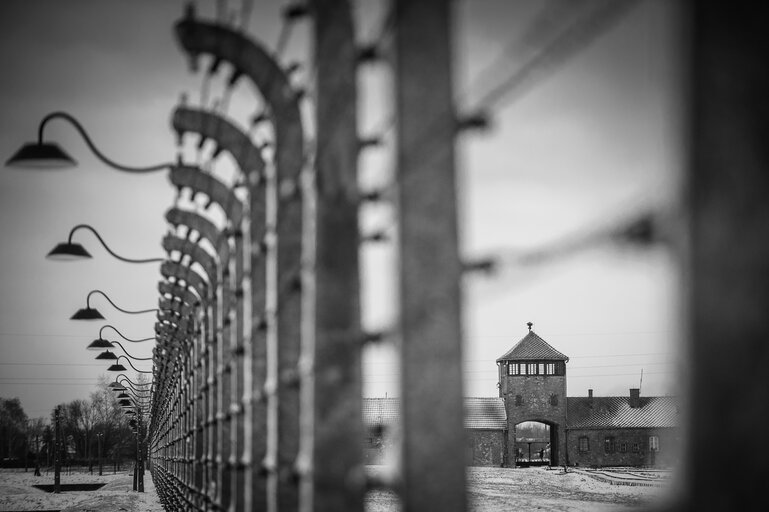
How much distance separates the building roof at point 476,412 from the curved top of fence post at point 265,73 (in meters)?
60.8

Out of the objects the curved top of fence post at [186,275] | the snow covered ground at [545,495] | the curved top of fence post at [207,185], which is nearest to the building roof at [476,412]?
the snow covered ground at [545,495]

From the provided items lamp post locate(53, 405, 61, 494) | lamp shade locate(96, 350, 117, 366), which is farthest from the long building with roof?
lamp shade locate(96, 350, 117, 366)

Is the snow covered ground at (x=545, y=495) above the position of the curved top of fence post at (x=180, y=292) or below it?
below

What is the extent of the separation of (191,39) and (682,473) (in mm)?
3461

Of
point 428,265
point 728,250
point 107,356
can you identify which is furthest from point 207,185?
point 107,356

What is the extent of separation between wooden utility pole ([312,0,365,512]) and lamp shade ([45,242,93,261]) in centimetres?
879

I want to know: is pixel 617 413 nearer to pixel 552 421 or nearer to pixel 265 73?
pixel 552 421

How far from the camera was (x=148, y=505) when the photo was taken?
26.7 metres

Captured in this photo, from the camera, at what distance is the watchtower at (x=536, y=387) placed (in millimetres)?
67250

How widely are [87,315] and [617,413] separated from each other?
60.9 meters

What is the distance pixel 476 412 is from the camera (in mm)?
69625

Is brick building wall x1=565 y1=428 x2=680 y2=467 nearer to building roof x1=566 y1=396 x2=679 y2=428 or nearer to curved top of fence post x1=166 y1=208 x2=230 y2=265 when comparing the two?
building roof x1=566 y1=396 x2=679 y2=428

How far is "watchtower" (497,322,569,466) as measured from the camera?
67250 mm

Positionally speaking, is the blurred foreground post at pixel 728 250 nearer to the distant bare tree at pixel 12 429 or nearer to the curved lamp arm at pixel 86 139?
the curved lamp arm at pixel 86 139
